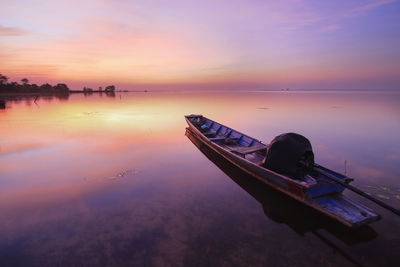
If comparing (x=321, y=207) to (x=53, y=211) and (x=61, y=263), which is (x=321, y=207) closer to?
(x=61, y=263)

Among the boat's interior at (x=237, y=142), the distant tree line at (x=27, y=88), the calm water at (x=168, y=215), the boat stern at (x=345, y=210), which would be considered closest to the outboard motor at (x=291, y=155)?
the boat stern at (x=345, y=210)

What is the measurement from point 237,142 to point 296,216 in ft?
22.3

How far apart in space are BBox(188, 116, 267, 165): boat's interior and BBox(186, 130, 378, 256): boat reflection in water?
1.21 m

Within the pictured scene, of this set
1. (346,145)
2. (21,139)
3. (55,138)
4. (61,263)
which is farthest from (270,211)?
(21,139)

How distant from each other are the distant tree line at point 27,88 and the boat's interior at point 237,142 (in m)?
121

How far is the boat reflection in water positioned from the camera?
5.56 m

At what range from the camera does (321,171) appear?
273 inches

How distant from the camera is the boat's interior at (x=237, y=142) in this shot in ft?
32.1

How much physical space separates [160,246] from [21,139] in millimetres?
16967

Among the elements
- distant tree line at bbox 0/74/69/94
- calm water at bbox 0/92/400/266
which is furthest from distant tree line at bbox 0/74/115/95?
calm water at bbox 0/92/400/266

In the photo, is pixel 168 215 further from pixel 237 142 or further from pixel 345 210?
pixel 237 142

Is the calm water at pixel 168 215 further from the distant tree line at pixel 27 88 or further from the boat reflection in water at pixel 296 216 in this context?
the distant tree line at pixel 27 88

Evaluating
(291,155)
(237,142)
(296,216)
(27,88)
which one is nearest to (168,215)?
(296,216)

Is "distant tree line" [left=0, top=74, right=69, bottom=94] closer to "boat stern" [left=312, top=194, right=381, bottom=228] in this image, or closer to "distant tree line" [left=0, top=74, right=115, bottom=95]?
"distant tree line" [left=0, top=74, right=115, bottom=95]
